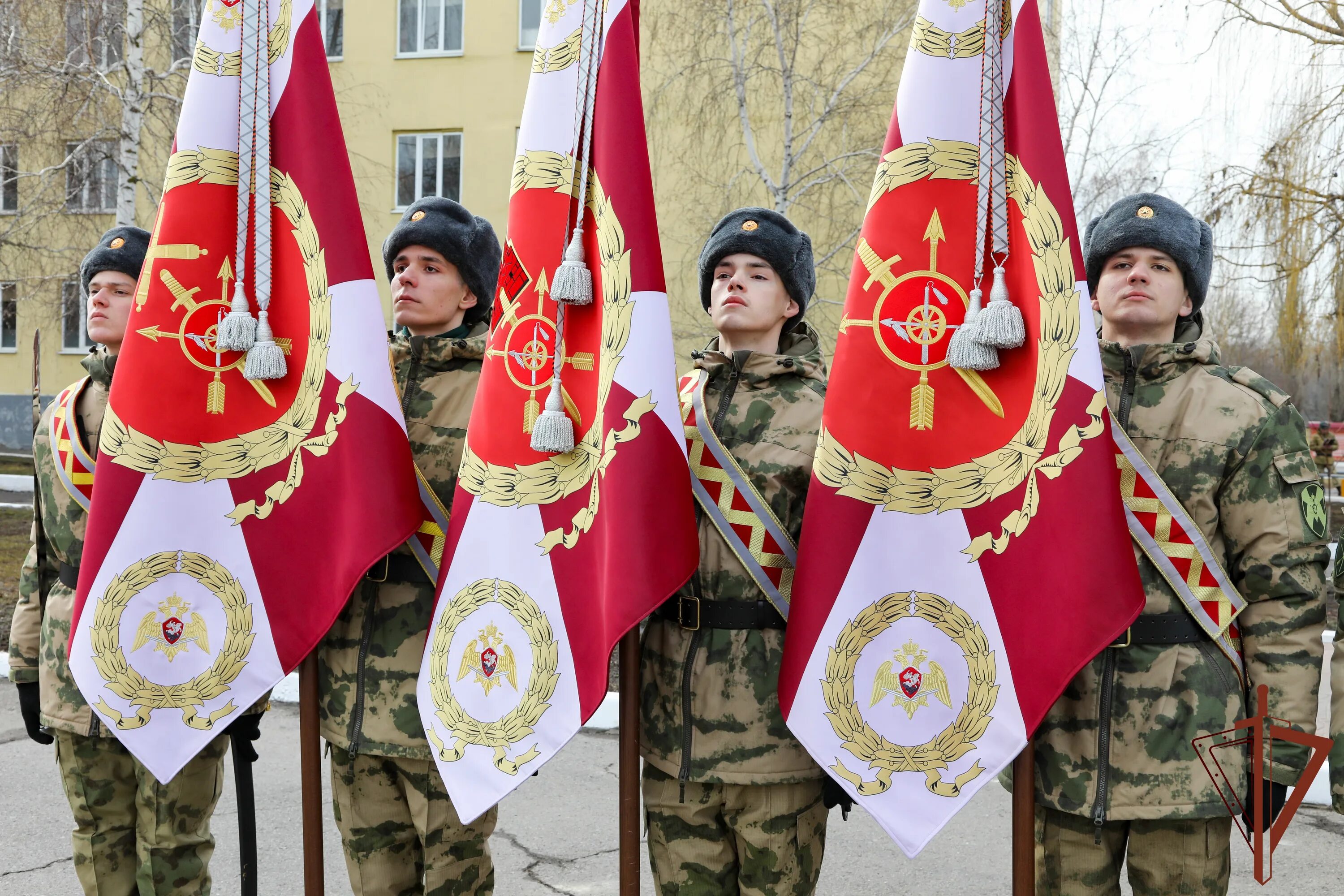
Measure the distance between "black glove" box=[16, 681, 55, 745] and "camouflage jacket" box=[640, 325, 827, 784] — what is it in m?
→ 1.82

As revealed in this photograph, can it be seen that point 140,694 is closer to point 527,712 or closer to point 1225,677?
point 527,712

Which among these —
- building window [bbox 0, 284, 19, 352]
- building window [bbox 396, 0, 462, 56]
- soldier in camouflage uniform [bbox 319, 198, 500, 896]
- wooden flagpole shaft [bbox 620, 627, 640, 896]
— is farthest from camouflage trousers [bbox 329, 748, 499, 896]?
building window [bbox 0, 284, 19, 352]

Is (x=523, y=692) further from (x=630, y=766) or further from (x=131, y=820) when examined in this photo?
(x=131, y=820)

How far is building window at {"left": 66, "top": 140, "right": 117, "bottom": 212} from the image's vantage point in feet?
42.7

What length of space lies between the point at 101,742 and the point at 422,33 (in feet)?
54.6

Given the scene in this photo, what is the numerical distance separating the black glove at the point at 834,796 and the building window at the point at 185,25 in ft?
41.0

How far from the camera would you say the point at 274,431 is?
111 inches

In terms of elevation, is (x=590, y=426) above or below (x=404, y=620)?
above

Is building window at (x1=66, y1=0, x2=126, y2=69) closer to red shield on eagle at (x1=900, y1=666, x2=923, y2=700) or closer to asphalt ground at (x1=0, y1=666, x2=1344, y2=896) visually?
asphalt ground at (x1=0, y1=666, x2=1344, y2=896)

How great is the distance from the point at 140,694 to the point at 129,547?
1.17ft

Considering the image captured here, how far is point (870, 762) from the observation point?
2.45m

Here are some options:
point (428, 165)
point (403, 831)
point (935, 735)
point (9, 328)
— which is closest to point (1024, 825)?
point (935, 735)

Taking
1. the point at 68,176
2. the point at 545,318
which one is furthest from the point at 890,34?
the point at 545,318

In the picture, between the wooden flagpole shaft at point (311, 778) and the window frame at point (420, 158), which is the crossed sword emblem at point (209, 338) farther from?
the window frame at point (420, 158)
